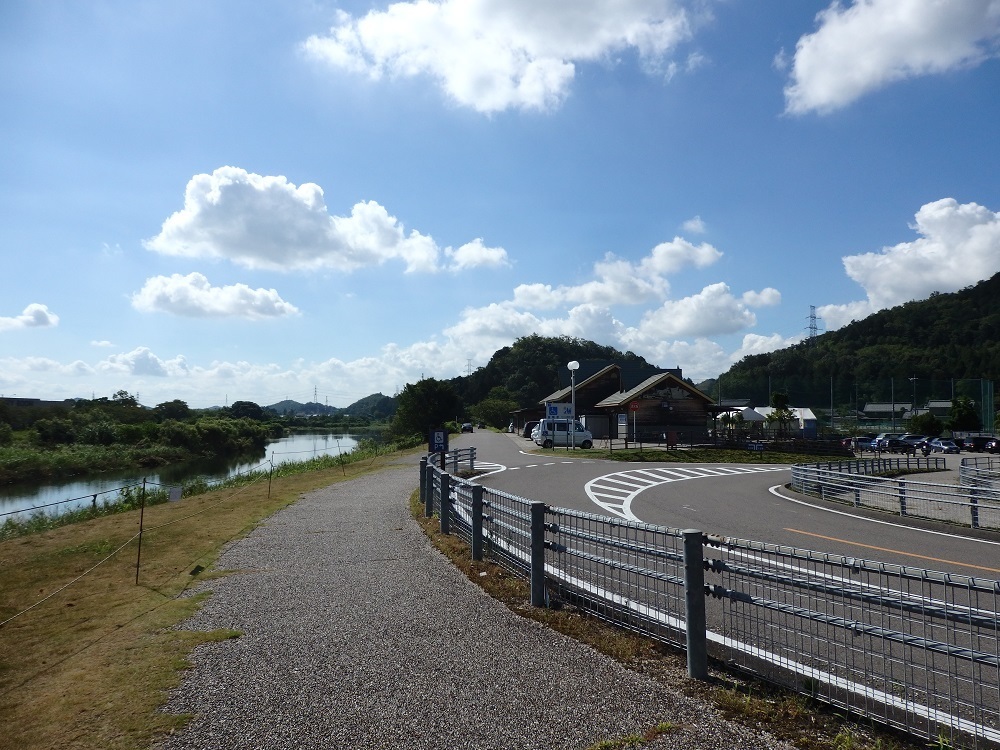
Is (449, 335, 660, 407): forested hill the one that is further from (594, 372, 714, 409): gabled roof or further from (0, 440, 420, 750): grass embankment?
(0, 440, 420, 750): grass embankment

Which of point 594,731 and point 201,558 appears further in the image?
point 201,558

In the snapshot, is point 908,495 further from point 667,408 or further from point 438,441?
point 667,408

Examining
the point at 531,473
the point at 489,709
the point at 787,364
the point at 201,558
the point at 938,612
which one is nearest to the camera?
the point at 938,612

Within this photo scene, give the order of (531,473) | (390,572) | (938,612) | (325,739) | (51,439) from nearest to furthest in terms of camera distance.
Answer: (938,612)
(325,739)
(390,572)
(531,473)
(51,439)

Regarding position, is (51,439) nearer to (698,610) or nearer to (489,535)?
(489,535)

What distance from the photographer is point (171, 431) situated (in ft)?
201

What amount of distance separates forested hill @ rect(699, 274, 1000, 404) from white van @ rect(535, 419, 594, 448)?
6690 cm

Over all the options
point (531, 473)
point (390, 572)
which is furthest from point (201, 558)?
point (531, 473)

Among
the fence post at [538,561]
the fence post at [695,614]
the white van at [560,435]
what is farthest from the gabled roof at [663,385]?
the fence post at [695,614]

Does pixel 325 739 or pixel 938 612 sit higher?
pixel 938 612

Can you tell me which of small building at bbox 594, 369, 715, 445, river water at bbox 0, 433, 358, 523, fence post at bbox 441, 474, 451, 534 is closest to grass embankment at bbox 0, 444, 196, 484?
river water at bbox 0, 433, 358, 523

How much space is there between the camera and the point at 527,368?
145375mm

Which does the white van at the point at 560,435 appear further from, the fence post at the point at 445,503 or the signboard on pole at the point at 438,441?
the fence post at the point at 445,503

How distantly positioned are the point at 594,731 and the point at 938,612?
2.05 m
